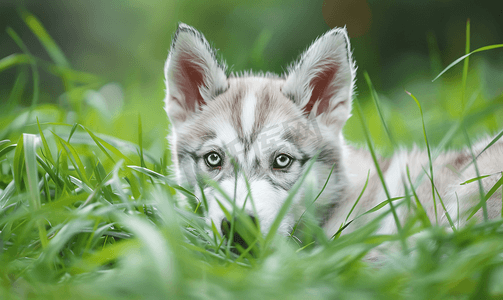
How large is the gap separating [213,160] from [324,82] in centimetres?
83

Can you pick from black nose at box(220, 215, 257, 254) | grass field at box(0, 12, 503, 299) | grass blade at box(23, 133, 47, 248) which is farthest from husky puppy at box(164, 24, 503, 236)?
grass blade at box(23, 133, 47, 248)

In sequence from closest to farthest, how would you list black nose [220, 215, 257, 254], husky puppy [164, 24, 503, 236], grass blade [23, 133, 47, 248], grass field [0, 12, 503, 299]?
grass field [0, 12, 503, 299]
grass blade [23, 133, 47, 248]
black nose [220, 215, 257, 254]
husky puppy [164, 24, 503, 236]

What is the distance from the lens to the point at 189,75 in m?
2.27

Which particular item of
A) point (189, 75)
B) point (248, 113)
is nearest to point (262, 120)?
point (248, 113)

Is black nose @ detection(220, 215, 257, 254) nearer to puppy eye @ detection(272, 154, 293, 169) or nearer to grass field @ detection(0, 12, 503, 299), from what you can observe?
grass field @ detection(0, 12, 503, 299)

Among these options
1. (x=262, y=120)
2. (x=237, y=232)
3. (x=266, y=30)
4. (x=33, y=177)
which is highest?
(x=266, y=30)

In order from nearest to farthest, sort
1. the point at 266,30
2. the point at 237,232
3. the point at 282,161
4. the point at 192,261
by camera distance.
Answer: the point at 192,261, the point at 237,232, the point at 282,161, the point at 266,30

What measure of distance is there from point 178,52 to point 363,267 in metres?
1.56

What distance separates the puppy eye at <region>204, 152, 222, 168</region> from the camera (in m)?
1.91

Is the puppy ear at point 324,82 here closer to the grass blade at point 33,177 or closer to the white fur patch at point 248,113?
the white fur patch at point 248,113

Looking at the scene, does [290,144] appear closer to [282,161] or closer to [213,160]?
[282,161]

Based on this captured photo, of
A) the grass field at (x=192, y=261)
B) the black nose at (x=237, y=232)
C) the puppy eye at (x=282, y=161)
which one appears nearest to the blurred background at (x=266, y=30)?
the puppy eye at (x=282, y=161)

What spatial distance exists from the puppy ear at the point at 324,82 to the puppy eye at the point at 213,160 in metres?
0.59

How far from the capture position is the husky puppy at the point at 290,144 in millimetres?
1806
